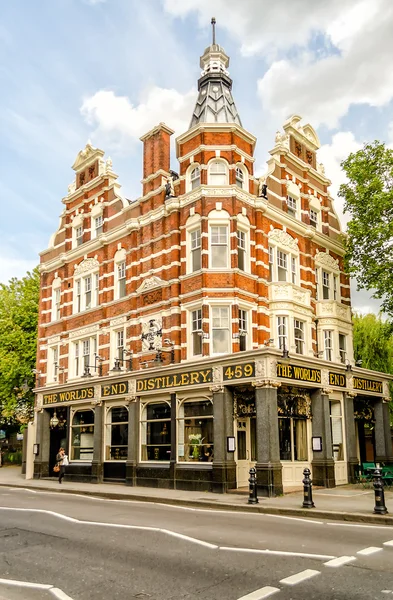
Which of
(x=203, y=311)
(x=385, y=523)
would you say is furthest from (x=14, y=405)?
(x=385, y=523)

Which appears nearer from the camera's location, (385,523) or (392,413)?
(385,523)

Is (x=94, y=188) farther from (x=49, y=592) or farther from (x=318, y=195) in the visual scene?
(x=49, y=592)

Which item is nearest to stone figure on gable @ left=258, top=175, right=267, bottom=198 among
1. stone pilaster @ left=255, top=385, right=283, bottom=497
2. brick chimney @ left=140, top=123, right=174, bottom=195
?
brick chimney @ left=140, top=123, right=174, bottom=195

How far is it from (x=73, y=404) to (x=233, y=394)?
1066 cm

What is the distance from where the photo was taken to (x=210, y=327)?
73.4ft

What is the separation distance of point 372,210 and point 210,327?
8984 mm

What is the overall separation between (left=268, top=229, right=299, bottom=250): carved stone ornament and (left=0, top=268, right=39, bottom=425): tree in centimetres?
2002

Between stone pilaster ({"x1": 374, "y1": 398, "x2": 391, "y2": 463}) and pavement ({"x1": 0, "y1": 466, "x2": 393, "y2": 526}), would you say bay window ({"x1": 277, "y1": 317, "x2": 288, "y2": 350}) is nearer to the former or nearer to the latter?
stone pilaster ({"x1": 374, "y1": 398, "x2": 391, "y2": 463})

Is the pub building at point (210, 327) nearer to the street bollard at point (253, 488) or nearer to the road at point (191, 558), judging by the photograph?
the street bollard at point (253, 488)

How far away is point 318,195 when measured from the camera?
97.4ft

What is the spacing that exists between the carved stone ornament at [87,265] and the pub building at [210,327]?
0.35 ft

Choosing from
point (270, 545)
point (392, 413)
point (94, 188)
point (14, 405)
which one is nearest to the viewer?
point (270, 545)

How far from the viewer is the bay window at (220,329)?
73.0ft

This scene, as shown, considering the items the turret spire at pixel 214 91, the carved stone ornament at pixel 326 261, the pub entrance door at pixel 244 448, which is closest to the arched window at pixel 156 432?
the pub entrance door at pixel 244 448
